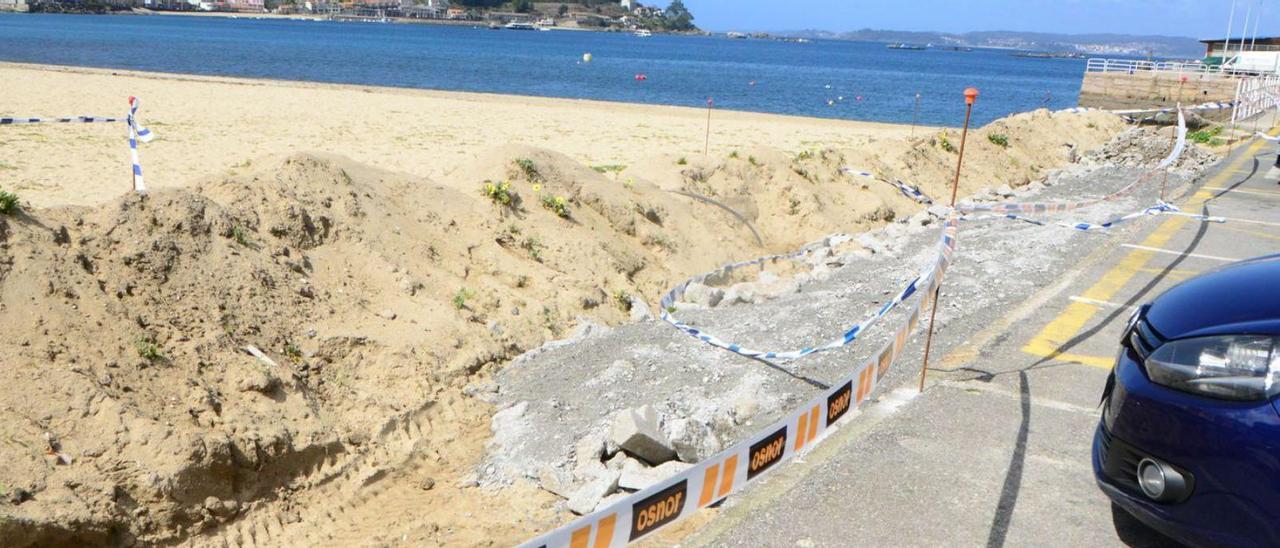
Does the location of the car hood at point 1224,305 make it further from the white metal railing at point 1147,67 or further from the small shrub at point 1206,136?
the white metal railing at point 1147,67

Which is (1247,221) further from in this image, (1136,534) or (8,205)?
(8,205)

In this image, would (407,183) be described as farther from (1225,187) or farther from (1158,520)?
(1225,187)

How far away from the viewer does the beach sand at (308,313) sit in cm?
624

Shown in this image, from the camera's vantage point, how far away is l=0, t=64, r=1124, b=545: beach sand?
20.5 feet

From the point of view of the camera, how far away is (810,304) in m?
9.64

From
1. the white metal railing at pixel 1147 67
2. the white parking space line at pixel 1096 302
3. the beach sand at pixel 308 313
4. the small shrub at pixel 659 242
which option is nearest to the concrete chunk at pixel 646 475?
the beach sand at pixel 308 313

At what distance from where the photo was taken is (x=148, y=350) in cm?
701

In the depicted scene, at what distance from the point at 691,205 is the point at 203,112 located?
1617 cm

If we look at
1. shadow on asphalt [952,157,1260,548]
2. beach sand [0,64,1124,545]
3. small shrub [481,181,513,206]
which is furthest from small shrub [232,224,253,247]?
shadow on asphalt [952,157,1260,548]

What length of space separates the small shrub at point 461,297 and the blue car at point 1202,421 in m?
6.37

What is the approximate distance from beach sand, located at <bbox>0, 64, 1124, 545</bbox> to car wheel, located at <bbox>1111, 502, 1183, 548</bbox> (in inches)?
125

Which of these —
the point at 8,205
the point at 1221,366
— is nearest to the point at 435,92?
the point at 8,205

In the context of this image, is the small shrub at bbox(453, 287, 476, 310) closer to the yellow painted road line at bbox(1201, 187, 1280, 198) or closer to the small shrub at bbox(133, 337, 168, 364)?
the small shrub at bbox(133, 337, 168, 364)

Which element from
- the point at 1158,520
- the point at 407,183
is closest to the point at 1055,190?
the point at 407,183
